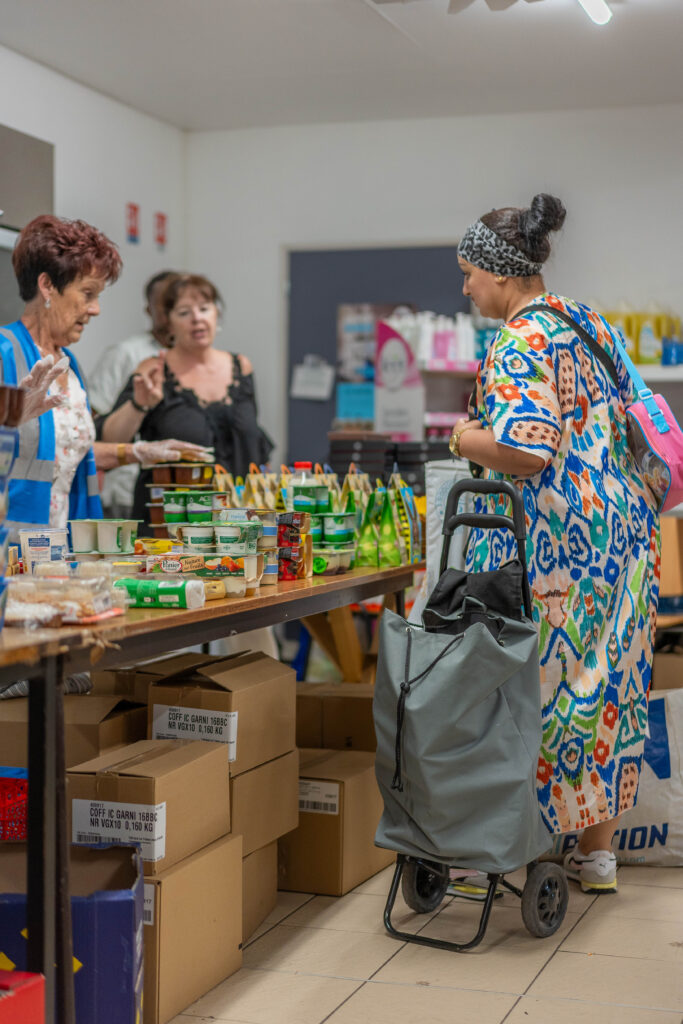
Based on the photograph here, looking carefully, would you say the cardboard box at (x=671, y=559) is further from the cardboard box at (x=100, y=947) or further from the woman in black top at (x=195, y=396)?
the cardboard box at (x=100, y=947)

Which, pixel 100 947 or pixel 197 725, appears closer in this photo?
pixel 100 947

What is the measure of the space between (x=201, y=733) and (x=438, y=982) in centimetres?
79

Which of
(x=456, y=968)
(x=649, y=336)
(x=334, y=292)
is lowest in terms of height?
(x=456, y=968)

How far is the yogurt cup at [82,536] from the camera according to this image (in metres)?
2.81

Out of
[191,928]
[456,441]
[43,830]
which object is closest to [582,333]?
[456,441]

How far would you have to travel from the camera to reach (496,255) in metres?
3.11

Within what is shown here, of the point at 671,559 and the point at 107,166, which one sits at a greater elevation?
the point at 107,166

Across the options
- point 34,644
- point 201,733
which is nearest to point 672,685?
point 201,733

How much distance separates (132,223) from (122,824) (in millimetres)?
4996

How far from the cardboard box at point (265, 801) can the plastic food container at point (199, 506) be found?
0.66 meters

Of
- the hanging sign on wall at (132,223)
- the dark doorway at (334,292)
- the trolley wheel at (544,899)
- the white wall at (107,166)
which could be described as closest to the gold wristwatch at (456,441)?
the trolley wheel at (544,899)

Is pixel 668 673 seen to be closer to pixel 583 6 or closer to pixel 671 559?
pixel 671 559

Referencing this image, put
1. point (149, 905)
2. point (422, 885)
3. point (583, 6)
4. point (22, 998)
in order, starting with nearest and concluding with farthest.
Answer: point (22, 998) → point (149, 905) → point (422, 885) → point (583, 6)

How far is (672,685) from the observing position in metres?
3.97
